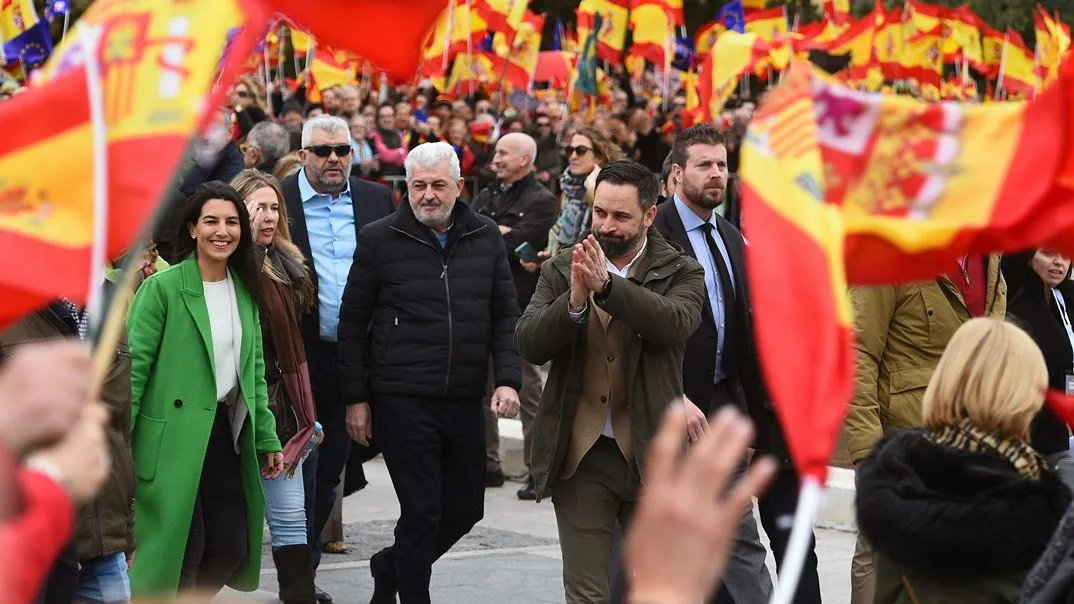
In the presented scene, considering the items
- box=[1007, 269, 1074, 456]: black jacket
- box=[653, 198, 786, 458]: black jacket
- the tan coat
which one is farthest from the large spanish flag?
box=[1007, 269, 1074, 456]: black jacket

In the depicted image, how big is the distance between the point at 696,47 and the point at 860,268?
103 feet

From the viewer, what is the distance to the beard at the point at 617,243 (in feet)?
21.6

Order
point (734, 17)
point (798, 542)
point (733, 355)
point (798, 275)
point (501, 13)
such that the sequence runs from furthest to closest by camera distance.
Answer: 1. point (734, 17)
2. point (501, 13)
3. point (733, 355)
4. point (798, 275)
5. point (798, 542)

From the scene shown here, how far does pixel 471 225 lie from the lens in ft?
25.6

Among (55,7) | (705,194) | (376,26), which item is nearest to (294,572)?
(705,194)

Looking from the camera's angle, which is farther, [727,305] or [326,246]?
[326,246]

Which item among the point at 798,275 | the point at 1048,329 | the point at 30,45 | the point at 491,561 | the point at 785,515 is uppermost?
the point at 30,45

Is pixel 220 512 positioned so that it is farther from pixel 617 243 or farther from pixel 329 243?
pixel 329 243

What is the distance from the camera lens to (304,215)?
8641mm

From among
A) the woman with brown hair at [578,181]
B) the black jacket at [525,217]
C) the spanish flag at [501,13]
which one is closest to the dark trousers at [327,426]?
the woman with brown hair at [578,181]

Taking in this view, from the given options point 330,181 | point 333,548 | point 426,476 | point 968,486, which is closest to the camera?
point 968,486

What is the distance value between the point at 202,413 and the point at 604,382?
1.51 m

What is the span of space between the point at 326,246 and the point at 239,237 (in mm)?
1639

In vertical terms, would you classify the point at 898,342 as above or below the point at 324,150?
below
